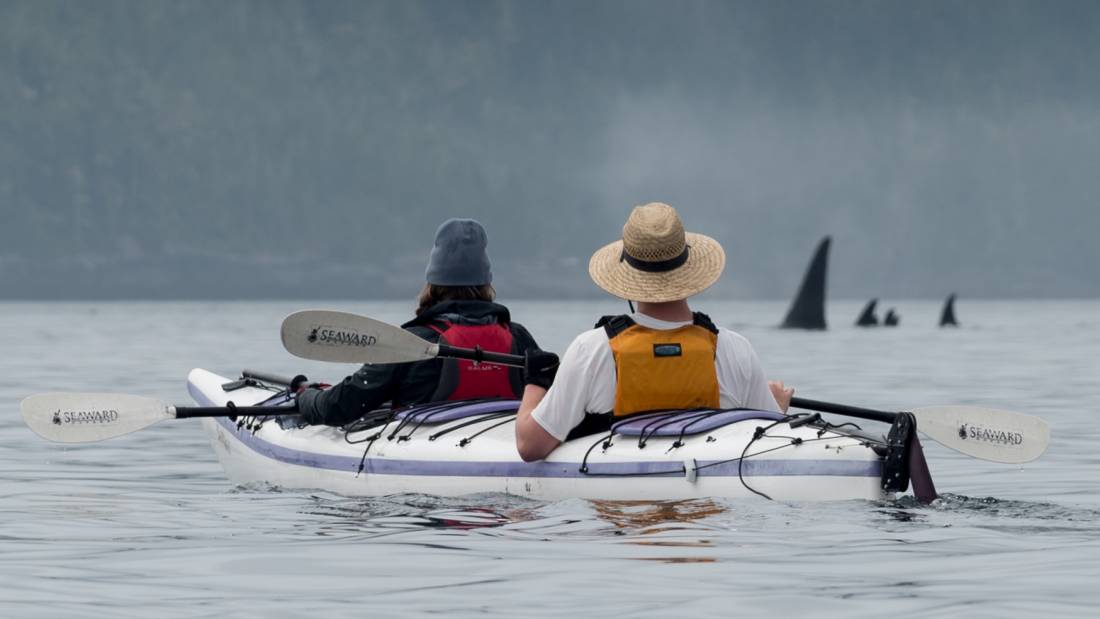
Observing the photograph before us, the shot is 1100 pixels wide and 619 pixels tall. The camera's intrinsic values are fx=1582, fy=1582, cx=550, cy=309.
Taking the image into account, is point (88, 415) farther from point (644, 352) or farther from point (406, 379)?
point (644, 352)

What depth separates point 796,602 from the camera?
7160 mm

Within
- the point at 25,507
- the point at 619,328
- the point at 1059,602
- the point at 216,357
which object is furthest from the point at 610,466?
the point at 216,357

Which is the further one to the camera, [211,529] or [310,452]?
[310,452]

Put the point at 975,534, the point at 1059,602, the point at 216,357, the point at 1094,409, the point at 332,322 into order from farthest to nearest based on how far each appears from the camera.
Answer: the point at 216,357 → the point at 1094,409 → the point at 332,322 → the point at 975,534 → the point at 1059,602

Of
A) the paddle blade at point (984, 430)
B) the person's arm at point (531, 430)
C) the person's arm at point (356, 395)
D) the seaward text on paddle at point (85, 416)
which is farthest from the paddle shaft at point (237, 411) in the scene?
the paddle blade at point (984, 430)

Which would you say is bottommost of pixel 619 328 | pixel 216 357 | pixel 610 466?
pixel 610 466

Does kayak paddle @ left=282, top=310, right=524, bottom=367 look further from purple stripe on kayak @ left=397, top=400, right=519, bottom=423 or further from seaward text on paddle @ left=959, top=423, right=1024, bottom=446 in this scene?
seaward text on paddle @ left=959, top=423, right=1024, bottom=446

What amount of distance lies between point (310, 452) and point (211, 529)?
2.09 m

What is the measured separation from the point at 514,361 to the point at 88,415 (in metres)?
3.77

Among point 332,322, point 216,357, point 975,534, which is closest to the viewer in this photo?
point 975,534

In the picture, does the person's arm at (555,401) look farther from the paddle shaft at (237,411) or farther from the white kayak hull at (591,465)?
the paddle shaft at (237,411)

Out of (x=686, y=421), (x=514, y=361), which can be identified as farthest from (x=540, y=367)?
(x=514, y=361)

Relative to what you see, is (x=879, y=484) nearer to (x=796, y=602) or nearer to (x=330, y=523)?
(x=796, y=602)

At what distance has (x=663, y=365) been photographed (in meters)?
9.62
